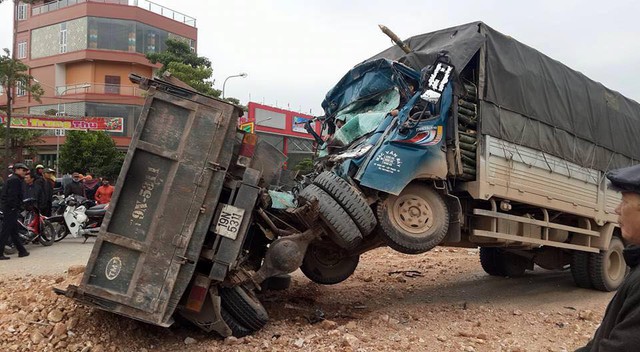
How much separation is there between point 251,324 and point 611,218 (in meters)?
5.55

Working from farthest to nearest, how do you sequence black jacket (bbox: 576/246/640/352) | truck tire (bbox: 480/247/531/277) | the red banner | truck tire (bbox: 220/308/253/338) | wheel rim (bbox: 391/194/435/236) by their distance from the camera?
1. the red banner
2. truck tire (bbox: 480/247/531/277)
3. wheel rim (bbox: 391/194/435/236)
4. truck tire (bbox: 220/308/253/338)
5. black jacket (bbox: 576/246/640/352)

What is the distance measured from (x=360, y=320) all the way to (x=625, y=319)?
365cm

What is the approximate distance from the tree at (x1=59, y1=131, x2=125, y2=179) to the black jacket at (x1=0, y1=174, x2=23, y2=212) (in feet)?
44.3

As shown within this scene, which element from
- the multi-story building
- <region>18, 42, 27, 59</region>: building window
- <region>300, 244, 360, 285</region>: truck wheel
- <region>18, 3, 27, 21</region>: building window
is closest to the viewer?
<region>300, 244, 360, 285</region>: truck wheel

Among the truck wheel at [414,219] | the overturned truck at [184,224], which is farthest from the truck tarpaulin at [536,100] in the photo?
the overturned truck at [184,224]

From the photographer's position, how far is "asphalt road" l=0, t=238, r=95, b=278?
22.0ft

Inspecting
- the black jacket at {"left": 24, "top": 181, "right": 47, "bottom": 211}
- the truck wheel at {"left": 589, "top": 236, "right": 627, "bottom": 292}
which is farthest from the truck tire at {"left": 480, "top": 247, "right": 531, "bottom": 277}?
the black jacket at {"left": 24, "top": 181, "right": 47, "bottom": 211}

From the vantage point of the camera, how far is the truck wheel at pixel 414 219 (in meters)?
4.84

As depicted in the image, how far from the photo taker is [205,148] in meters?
4.04

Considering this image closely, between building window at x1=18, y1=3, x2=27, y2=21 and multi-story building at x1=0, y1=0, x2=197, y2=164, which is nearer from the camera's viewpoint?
multi-story building at x1=0, y1=0, x2=197, y2=164

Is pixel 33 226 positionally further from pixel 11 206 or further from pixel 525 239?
pixel 525 239

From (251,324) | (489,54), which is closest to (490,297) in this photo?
(489,54)

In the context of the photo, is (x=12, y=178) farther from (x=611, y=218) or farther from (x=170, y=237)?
(x=611, y=218)

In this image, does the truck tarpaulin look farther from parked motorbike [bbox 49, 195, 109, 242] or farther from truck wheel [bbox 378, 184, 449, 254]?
parked motorbike [bbox 49, 195, 109, 242]
